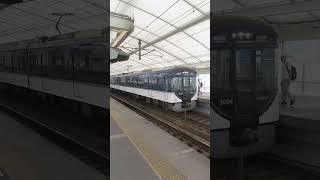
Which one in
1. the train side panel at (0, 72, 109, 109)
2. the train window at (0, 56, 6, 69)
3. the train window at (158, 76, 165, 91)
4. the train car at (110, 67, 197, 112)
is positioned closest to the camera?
the train side panel at (0, 72, 109, 109)

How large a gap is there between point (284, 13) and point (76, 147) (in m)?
0.97

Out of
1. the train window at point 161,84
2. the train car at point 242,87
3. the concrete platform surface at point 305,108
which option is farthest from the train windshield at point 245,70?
the train window at point 161,84

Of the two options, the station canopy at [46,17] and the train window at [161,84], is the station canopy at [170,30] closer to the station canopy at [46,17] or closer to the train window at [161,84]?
the station canopy at [46,17]

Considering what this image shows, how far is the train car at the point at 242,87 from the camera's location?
1.14 m

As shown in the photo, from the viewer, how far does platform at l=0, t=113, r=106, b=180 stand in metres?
1.34

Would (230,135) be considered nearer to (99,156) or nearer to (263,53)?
(263,53)

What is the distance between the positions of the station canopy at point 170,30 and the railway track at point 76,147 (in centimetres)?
35

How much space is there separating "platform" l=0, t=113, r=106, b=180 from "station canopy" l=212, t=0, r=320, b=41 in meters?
0.84

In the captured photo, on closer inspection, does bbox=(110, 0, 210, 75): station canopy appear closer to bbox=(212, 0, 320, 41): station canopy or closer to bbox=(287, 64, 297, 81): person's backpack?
bbox=(212, 0, 320, 41): station canopy

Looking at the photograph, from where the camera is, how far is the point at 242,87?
1169 millimetres

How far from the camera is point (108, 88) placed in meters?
1.25

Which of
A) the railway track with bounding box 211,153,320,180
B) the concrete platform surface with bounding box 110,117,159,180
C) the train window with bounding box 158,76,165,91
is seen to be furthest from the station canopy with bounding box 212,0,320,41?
the train window with bounding box 158,76,165,91

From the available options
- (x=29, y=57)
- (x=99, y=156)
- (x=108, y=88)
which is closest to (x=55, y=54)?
(x=29, y=57)

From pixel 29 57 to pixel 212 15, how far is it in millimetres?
911
